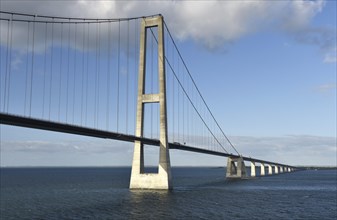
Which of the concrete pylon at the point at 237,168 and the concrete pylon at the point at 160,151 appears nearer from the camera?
the concrete pylon at the point at 160,151

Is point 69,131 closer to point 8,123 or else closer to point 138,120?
point 8,123

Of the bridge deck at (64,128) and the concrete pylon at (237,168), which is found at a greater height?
the bridge deck at (64,128)

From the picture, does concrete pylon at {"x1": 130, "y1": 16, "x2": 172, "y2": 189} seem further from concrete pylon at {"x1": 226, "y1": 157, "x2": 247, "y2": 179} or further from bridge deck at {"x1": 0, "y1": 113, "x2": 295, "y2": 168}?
concrete pylon at {"x1": 226, "y1": 157, "x2": 247, "y2": 179}

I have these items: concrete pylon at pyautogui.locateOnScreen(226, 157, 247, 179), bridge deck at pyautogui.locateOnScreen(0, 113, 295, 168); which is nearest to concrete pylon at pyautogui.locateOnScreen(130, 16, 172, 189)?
bridge deck at pyautogui.locateOnScreen(0, 113, 295, 168)

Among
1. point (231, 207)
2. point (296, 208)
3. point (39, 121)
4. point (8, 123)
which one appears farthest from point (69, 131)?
point (296, 208)

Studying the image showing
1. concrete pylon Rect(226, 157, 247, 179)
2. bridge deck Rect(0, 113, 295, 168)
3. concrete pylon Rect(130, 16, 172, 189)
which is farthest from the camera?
concrete pylon Rect(226, 157, 247, 179)

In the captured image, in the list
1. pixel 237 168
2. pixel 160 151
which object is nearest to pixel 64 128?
pixel 160 151

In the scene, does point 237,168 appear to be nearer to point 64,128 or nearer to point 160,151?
point 160,151

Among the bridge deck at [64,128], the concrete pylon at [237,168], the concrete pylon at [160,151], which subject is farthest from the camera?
the concrete pylon at [237,168]

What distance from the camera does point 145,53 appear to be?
76.2m

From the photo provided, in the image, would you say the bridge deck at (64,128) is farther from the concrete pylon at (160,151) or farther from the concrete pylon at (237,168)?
the concrete pylon at (237,168)

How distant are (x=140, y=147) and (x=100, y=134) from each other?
13.8m

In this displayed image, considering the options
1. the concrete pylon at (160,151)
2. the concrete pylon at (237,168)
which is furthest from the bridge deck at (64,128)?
the concrete pylon at (237,168)

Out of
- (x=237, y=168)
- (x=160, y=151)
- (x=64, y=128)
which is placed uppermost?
(x=64, y=128)
